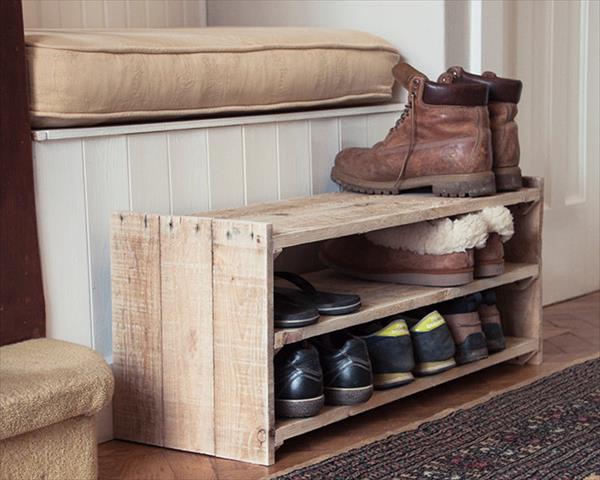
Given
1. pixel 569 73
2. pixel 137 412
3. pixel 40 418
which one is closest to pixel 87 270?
pixel 137 412

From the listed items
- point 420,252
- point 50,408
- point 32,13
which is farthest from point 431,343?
point 32,13

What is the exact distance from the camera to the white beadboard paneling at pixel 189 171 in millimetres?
1951

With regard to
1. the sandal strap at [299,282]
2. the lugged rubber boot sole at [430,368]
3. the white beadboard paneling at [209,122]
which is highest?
the white beadboard paneling at [209,122]

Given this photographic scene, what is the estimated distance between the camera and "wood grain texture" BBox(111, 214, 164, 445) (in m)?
1.80

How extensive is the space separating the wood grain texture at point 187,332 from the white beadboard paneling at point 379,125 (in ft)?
2.33

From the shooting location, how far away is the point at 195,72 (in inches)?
76.5

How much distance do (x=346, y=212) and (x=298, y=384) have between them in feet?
1.06

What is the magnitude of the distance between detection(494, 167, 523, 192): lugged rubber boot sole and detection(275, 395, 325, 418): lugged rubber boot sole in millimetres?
614

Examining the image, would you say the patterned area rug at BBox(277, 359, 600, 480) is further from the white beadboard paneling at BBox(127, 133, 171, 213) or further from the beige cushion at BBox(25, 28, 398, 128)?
the beige cushion at BBox(25, 28, 398, 128)

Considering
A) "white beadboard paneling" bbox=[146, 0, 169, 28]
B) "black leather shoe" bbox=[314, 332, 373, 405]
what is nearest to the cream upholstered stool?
"black leather shoe" bbox=[314, 332, 373, 405]

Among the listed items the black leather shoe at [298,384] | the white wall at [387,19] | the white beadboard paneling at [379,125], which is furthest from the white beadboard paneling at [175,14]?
the black leather shoe at [298,384]

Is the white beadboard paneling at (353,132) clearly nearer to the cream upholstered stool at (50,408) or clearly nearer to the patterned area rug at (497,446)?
the patterned area rug at (497,446)

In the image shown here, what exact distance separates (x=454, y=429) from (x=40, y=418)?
2.25 feet

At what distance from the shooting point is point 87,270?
183 cm
